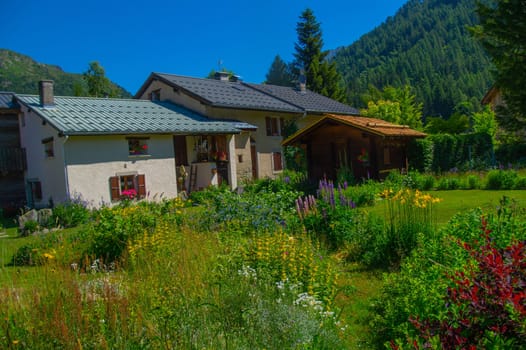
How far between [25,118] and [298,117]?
17.8 m

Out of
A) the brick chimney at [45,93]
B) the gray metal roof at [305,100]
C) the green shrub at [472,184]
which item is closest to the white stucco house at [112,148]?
the brick chimney at [45,93]

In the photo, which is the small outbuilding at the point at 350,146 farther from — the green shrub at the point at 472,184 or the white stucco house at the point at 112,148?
the white stucco house at the point at 112,148

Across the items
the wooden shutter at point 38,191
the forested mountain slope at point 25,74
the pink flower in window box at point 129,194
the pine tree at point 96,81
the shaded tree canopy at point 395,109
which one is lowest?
the pink flower in window box at point 129,194

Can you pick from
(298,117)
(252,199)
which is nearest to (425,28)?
(298,117)

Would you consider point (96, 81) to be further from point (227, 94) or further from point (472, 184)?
point (472, 184)

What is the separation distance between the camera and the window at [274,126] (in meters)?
28.6

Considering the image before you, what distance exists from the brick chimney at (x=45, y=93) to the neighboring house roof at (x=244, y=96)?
319 inches

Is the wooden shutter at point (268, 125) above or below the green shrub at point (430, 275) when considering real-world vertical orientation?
above

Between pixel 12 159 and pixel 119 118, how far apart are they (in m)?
6.48

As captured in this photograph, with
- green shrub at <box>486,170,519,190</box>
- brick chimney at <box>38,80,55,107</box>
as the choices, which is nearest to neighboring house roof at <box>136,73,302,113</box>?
brick chimney at <box>38,80,55,107</box>

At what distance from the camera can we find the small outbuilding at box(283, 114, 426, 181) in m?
17.2

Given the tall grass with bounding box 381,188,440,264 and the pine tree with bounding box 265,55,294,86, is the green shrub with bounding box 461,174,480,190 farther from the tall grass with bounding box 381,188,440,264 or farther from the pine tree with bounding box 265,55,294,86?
the pine tree with bounding box 265,55,294,86

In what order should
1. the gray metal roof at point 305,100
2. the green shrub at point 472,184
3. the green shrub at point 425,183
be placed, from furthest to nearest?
the gray metal roof at point 305,100, the green shrub at point 425,183, the green shrub at point 472,184

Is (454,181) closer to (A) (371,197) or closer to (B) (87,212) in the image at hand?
(A) (371,197)
